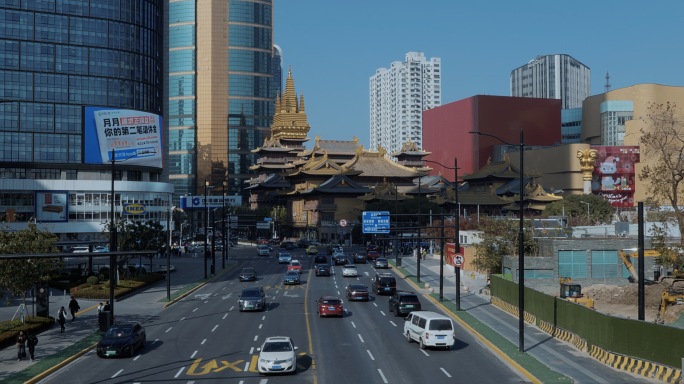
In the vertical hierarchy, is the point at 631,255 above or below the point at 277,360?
above

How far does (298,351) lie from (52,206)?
81865mm

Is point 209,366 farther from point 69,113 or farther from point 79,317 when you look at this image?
point 69,113

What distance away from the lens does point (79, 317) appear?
49312mm

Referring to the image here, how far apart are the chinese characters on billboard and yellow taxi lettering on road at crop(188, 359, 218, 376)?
430 feet

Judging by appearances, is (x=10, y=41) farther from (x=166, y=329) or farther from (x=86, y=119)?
(x=166, y=329)

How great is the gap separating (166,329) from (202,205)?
127 metres

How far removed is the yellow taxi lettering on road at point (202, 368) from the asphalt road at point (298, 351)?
0.04 meters

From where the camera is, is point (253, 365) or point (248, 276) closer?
point (253, 365)

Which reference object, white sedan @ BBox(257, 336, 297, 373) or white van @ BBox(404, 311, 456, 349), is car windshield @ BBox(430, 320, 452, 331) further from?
white sedan @ BBox(257, 336, 297, 373)

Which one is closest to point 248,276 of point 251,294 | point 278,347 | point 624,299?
point 251,294

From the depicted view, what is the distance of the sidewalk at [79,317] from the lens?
33.8m

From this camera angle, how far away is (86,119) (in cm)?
10731

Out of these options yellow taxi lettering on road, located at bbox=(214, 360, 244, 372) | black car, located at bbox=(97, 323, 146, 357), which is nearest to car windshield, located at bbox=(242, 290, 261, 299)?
black car, located at bbox=(97, 323, 146, 357)

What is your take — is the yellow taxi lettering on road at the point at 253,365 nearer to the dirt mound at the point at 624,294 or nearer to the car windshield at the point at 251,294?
the car windshield at the point at 251,294
